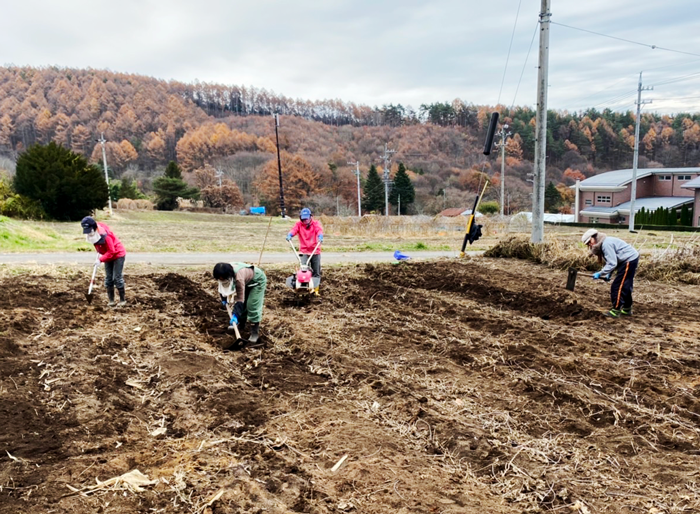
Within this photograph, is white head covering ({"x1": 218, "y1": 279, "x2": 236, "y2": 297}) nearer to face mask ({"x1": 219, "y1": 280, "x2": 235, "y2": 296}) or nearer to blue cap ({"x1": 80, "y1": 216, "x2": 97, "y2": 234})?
face mask ({"x1": 219, "y1": 280, "x2": 235, "y2": 296})

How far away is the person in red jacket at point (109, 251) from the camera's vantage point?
303 inches

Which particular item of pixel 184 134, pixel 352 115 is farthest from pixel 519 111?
pixel 184 134

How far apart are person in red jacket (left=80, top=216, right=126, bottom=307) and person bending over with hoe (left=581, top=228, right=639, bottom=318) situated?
24.1 ft

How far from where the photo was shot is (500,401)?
4.98m

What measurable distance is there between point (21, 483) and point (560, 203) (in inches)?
3093

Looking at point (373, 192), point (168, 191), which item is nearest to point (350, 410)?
point (168, 191)

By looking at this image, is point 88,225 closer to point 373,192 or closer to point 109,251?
point 109,251

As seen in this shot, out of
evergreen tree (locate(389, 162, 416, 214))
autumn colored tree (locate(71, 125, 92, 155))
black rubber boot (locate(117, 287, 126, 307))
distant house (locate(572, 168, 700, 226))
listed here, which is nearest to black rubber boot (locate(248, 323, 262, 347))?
black rubber boot (locate(117, 287, 126, 307))

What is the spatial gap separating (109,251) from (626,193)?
5535 cm

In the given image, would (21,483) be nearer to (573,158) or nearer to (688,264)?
(688,264)

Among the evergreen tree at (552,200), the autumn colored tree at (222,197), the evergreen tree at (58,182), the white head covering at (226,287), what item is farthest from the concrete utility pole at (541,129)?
the evergreen tree at (552,200)

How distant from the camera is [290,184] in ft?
226

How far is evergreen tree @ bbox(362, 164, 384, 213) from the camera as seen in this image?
2456 inches

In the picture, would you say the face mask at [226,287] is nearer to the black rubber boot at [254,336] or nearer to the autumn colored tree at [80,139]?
the black rubber boot at [254,336]
